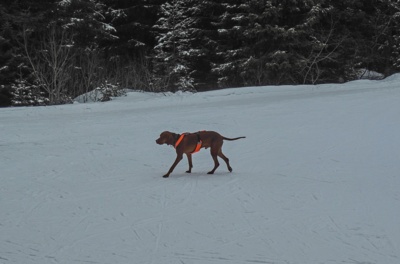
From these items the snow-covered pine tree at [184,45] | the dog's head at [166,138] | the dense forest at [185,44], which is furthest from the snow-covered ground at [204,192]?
the snow-covered pine tree at [184,45]

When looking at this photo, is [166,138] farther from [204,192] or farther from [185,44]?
[185,44]

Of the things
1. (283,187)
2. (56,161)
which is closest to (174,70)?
(56,161)

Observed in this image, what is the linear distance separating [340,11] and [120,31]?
17.0 m

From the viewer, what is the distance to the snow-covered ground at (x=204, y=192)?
466 cm

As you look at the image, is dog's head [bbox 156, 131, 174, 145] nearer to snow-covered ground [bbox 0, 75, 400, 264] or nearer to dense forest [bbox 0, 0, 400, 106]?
snow-covered ground [bbox 0, 75, 400, 264]

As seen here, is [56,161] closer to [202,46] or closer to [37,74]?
[37,74]

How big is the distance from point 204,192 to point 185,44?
82.6 ft

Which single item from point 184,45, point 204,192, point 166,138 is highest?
point 184,45

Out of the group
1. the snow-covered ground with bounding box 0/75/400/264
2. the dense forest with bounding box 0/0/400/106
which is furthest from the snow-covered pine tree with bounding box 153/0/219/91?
the snow-covered ground with bounding box 0/75/400/264

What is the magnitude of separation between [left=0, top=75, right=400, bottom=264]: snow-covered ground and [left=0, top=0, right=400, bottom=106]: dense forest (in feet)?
27.9

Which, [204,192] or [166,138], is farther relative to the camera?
[166,138]

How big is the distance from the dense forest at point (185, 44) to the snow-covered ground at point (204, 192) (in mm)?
8506

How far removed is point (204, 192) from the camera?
268 inches

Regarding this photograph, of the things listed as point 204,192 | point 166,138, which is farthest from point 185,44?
point 204,192
